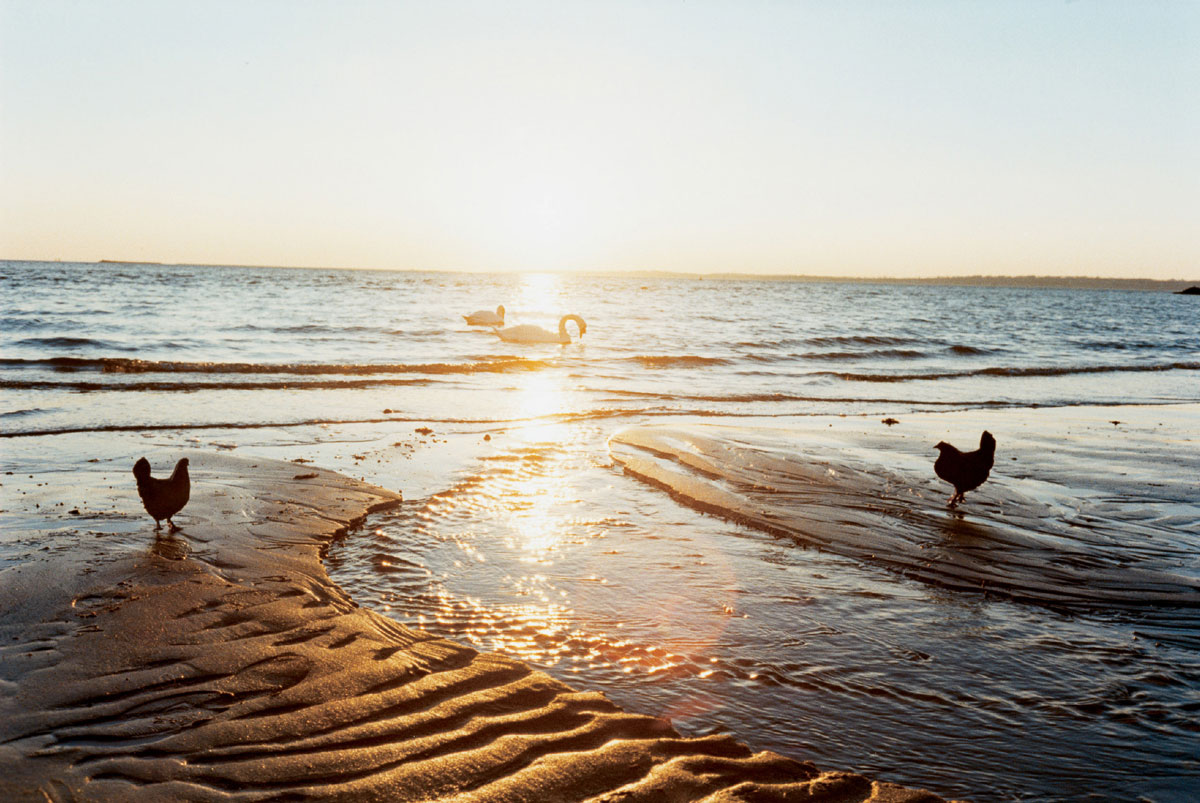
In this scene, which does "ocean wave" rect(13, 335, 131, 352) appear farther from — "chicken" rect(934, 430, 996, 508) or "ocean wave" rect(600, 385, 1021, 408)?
"chicken" rect(934, 430, 996, 508)

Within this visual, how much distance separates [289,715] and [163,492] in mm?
3287

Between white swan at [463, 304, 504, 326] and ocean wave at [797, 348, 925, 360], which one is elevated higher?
white swan at [463, 304, 504, 326]

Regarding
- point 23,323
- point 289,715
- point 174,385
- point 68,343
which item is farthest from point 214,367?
point 289,715

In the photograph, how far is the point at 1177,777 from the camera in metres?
3.38

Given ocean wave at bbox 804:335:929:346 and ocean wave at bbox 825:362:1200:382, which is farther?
ocean wave at bbox 804:335:929:346

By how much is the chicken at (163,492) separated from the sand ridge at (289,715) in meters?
0.84

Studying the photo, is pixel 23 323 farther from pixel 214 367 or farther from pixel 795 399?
pixel 795 399

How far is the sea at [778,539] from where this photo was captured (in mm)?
3830

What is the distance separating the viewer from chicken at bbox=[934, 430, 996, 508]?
7.75m

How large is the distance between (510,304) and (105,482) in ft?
181

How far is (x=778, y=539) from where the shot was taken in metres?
6.80

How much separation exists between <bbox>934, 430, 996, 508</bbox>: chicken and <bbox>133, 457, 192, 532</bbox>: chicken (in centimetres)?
704

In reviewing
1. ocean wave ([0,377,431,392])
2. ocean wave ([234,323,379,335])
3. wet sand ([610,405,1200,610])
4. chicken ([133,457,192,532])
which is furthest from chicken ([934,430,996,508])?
ocean wave ([234,323,379,335])

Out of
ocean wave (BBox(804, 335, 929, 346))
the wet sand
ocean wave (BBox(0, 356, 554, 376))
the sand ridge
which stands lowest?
the sand ridge
